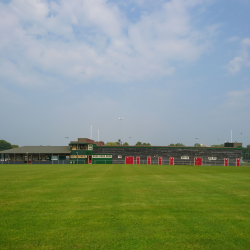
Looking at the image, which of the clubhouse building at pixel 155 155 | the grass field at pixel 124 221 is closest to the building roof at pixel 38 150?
the clubhouse building at pixel 155 155

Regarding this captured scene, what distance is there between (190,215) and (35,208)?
7125mm

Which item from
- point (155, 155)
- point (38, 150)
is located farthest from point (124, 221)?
point (38, 150)

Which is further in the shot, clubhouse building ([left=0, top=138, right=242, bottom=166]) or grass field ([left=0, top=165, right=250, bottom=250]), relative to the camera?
clubhouse building ([left=0, top=138, right=242, bottom=166])

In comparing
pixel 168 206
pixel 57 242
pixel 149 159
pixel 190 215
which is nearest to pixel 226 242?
pixel 190 215

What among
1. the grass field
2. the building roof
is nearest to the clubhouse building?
the building roof

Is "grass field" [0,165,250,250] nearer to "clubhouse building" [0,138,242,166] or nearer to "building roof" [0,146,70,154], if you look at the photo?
"clubhouse building" [0,138,242,166]

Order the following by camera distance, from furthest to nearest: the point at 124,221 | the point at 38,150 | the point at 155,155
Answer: the point at 38,150 < the point at 155,155 < the point at 124,221

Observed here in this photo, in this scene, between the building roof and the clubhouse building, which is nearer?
the clubhouse building

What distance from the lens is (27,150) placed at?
2958 inches

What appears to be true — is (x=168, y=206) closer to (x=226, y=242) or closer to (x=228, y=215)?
(x=228, y=215)

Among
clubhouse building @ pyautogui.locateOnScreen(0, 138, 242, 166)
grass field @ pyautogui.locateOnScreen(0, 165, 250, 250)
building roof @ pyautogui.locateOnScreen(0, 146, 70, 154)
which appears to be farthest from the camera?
building roof @ pyautogui.locateOnScreen(0, 146, 70, 154)

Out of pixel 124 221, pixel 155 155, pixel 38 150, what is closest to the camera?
pixel 124 221

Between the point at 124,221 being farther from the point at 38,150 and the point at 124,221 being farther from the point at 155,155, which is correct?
the point at 38,150

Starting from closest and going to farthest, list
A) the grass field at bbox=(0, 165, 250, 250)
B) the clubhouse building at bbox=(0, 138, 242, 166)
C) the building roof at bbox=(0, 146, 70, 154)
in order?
the grass field at bbox=(0, 165, 250, 250), the clubhouse building at bbox=(0, 138, 242, 166), the building roof at bbox=(0, 146, 70, 154)
